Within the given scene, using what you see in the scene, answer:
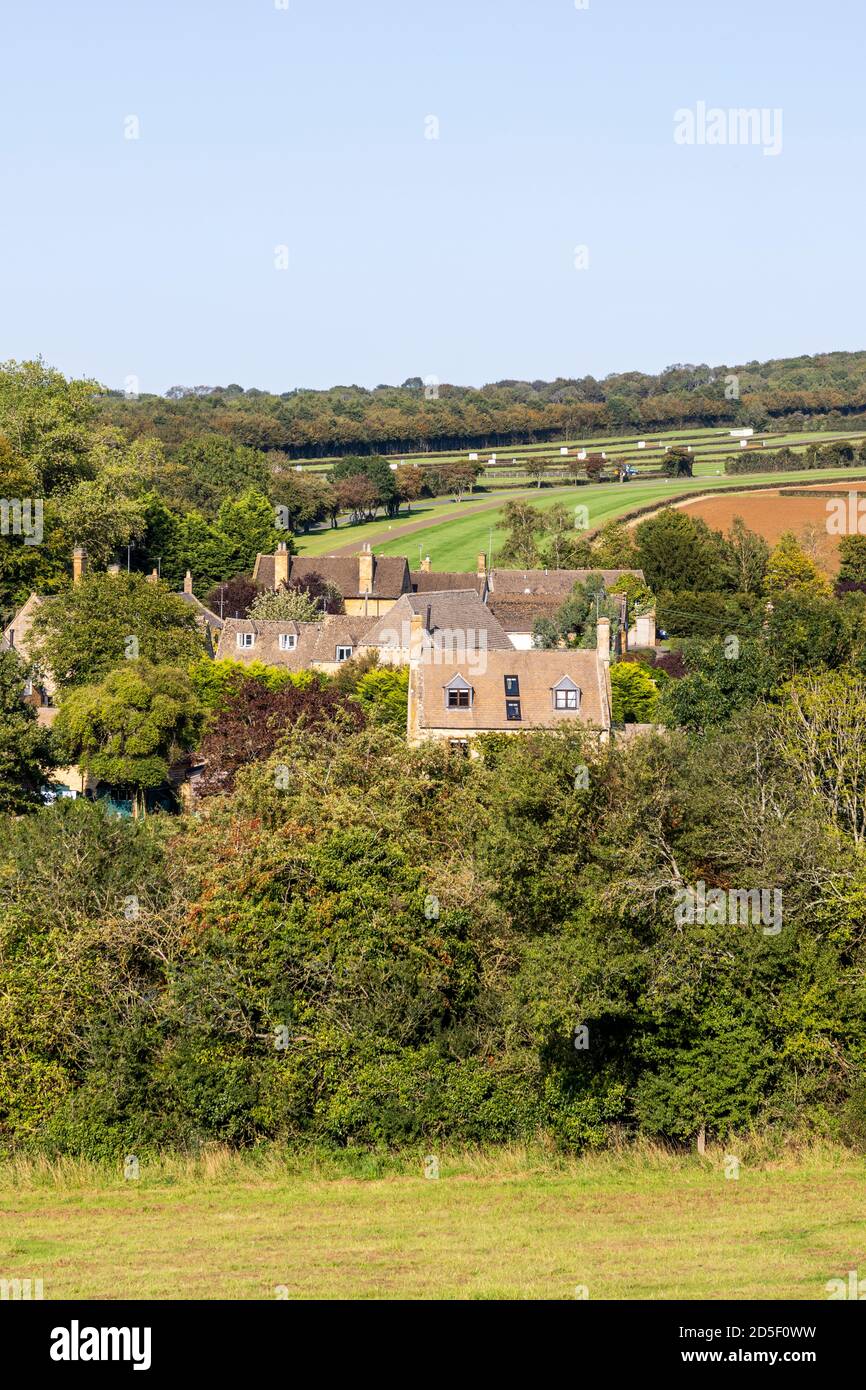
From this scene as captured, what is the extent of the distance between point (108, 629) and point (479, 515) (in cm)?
8584

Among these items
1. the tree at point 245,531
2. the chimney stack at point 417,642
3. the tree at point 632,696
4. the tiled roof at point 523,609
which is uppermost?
the tree at point 245,531

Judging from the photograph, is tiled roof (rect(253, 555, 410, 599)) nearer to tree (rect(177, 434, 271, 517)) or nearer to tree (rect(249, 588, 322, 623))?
tree (rect(249, 588, 322, 623))

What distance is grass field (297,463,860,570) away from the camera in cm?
13175

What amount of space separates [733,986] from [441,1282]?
1044 centimetres

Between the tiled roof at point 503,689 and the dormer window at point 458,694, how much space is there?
0.13 meters

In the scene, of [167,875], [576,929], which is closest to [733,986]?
[576,929]

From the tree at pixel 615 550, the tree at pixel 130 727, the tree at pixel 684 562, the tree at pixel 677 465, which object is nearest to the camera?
the tree at pixel 130 727

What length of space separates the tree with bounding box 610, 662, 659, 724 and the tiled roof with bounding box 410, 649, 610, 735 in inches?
376

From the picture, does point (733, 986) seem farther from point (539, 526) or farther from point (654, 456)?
point (654, 456)

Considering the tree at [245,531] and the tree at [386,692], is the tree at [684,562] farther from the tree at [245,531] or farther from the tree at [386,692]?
the tree at [386,692]

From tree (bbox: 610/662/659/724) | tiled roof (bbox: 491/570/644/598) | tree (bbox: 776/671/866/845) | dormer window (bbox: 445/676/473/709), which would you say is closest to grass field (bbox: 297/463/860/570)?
tiled roof (bbox: 491/570/644/598)

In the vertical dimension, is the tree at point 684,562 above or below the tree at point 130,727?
above

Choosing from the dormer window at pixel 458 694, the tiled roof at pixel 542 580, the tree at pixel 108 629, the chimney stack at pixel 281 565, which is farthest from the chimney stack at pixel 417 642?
the chimney stack at pixel 281 565

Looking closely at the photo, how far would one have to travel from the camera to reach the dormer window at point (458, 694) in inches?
2197
